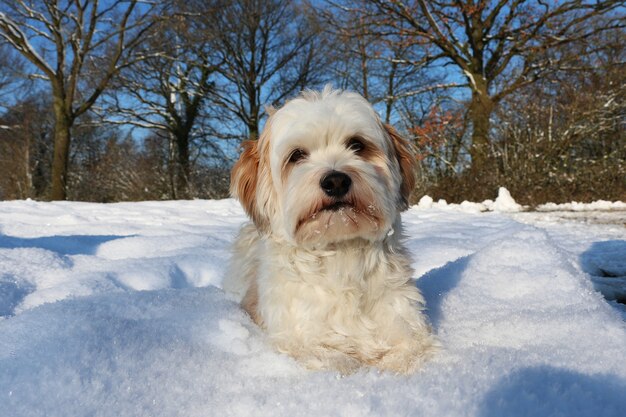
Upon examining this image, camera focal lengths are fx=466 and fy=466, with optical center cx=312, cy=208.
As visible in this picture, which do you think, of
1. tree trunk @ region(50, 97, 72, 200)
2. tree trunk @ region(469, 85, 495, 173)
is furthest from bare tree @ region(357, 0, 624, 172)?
tree trunk @ region(50, 97, 72, 200)

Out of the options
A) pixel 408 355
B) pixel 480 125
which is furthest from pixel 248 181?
pixel 480 125

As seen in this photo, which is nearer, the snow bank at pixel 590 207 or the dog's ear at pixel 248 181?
the dog's ear at pixel 248 181

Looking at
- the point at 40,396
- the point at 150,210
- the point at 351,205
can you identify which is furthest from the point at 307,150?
the point at 150,210

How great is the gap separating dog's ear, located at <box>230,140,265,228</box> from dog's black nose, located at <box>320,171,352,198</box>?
0.53m

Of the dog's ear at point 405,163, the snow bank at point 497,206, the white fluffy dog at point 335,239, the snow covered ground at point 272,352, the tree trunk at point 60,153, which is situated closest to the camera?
the snow covered ground at point 272,352

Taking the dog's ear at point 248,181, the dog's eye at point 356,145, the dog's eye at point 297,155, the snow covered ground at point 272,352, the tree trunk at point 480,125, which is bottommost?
the snow covered ground at point 272,352

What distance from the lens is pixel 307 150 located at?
2.24 meters

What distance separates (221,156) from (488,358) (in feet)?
62.6

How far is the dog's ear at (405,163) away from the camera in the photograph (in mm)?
2379

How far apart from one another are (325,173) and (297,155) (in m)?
0.31

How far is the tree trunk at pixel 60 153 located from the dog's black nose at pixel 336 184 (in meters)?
14.9

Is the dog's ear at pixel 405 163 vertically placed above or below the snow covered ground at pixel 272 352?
above

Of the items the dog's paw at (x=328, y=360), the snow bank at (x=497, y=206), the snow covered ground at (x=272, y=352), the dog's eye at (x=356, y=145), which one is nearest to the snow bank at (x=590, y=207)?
the snow bank at (x=497, y=206)

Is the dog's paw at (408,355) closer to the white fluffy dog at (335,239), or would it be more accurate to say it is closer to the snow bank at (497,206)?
the white fluffy dog at (335,239)
